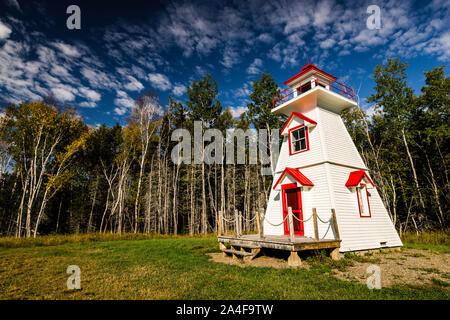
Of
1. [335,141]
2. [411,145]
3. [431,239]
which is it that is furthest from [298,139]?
[411,145]

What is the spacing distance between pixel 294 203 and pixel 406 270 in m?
4.87

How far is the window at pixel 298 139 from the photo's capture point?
11.7 meters

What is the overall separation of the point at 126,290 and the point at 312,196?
854 cm

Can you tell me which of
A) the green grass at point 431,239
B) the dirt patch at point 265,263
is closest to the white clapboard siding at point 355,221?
the dirt patch at point 265,263

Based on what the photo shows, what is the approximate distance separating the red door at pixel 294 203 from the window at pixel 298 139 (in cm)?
227

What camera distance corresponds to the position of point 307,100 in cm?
1202

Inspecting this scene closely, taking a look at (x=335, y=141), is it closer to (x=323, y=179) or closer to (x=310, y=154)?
(x=310, y=154)

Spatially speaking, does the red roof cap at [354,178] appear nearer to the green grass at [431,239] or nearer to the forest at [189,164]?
the green grass at [431,239]

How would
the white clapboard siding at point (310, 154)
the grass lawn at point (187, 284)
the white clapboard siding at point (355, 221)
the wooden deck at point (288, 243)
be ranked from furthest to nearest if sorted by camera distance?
1. the white clapboard siding at point (310, 154)
2. the white clapboard siding at point (355, 221)
3. the wooden deck at point (288, 243)
4. the grass lawn at point (187, 284)

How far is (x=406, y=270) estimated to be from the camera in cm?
705

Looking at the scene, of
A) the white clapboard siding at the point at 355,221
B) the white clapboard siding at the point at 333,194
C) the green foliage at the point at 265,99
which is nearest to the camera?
the white clapboard siding at the point at 355,221

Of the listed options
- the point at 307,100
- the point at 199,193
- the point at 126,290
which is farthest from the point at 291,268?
the point at 199,193

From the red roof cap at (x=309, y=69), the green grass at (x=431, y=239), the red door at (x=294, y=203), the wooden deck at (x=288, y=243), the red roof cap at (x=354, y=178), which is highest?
the red roof cap at (x=309, y=69)
